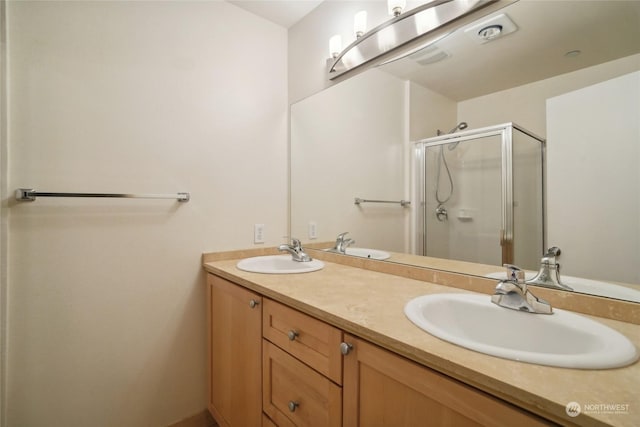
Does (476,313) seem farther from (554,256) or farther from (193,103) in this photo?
(193,103)

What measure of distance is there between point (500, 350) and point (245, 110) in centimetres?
165

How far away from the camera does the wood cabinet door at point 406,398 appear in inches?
20.1

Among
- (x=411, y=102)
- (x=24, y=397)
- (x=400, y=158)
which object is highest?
(x=411, y=102)

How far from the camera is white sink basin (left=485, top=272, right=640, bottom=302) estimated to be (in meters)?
0.78

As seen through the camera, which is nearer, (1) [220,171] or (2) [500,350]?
(2) [500,350]

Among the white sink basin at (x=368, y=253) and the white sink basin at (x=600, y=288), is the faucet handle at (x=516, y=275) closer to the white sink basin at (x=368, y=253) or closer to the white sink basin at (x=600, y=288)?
the white sink basin at (x=600, y=288)

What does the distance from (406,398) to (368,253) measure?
2.90 feet

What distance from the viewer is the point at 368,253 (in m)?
1.49

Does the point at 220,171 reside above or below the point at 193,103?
below

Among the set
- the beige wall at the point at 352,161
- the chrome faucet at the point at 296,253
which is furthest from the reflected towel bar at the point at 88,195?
the beige wall at the point at 352,161

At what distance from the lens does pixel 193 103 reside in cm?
152

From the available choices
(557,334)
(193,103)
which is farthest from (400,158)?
(193,103)

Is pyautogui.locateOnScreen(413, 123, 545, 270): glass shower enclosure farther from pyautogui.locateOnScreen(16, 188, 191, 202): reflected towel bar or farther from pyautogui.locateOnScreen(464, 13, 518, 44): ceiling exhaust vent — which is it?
pyautogui.locateOnScreen(16, 188, 191, 202): reflected towel bar

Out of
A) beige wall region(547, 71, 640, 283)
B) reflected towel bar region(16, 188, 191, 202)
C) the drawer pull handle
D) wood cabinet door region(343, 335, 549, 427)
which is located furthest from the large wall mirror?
reflected towel bar region(16, 188, 191, 202)
